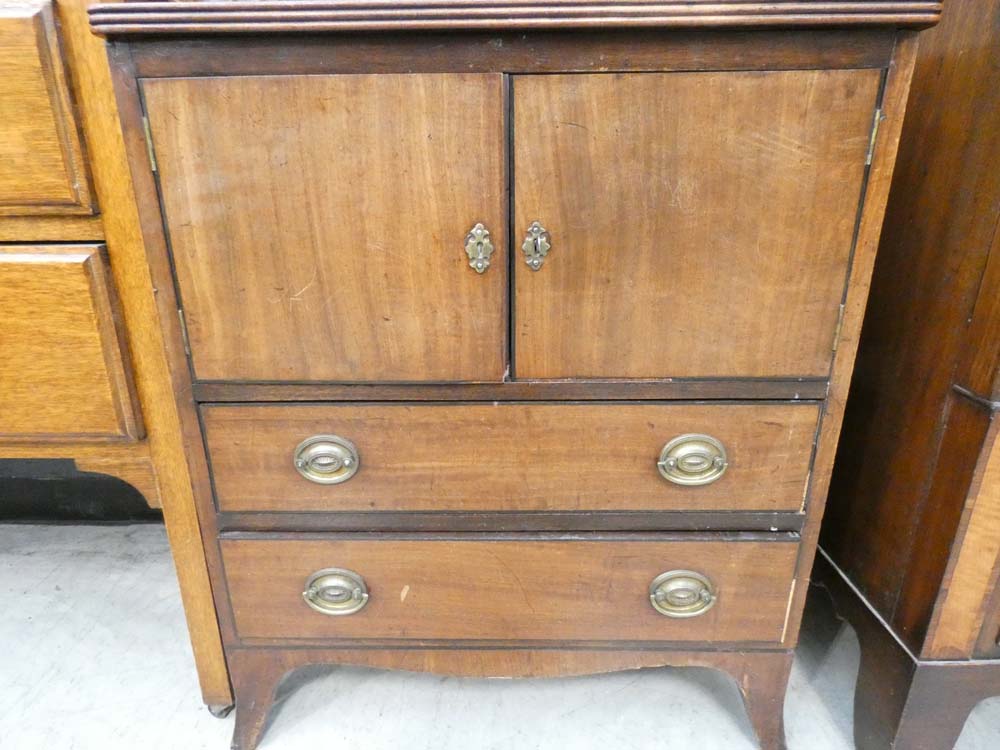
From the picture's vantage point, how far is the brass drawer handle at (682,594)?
83cm

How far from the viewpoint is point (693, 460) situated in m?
0.76

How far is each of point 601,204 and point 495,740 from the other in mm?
790

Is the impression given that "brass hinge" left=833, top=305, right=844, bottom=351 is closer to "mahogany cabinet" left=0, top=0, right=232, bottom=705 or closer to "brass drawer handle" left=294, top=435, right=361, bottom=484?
"brass drawer handle" left=294, top=435, right=361, bottom=484

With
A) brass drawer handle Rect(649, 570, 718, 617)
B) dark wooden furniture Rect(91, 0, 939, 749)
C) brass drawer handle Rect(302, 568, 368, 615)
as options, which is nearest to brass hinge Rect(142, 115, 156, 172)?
dark wooden furniture Rect(91, 0, 939, 749)

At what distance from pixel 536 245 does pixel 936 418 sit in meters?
0.54

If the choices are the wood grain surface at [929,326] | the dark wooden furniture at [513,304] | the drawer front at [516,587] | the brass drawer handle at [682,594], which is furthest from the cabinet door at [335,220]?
the wood grain surface at [929,326]

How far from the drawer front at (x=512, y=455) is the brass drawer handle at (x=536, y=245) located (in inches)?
6.6

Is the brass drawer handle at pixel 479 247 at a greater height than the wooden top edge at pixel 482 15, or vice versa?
the wooden top edge at pixel 482 15

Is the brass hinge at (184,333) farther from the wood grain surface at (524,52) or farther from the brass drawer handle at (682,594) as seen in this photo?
the brass drawer handle at (682,594)

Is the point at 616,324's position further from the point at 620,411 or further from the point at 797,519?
the point at 797,519

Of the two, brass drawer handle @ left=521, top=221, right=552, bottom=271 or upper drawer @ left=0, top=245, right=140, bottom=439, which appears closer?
brass drawer handle @ left=521, top=221, right=552, bottom=271

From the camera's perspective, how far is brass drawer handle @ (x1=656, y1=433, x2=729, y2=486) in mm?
758

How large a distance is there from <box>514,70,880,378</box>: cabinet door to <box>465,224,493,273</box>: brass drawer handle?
32 millimetres

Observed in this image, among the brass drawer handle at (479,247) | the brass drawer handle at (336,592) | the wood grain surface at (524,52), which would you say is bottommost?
the brass drawer handle at (336,592)
